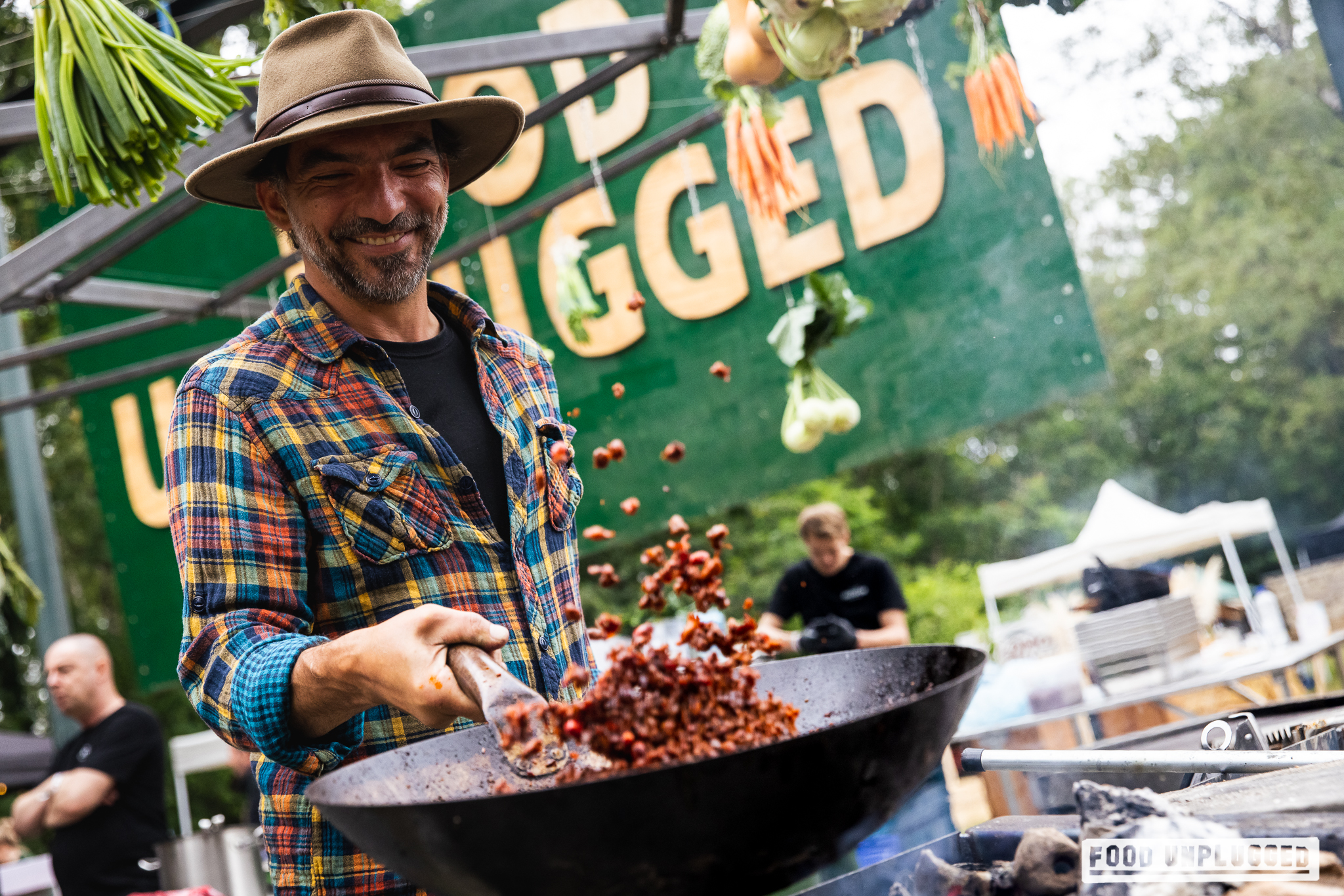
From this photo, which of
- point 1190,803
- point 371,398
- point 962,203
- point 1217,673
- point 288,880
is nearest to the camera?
point 1190,803

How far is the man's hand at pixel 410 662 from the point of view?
89cm

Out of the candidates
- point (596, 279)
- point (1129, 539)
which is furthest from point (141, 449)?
point (1129, 539)

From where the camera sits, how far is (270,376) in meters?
1.31

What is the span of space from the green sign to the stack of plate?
54.6 inches

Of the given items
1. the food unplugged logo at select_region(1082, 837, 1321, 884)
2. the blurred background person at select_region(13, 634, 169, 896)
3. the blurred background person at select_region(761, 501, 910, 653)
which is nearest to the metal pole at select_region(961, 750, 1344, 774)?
the food unplugged logo at select_region(1082, 837, 1321, 884)

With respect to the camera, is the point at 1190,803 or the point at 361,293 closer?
the point at 1190,803

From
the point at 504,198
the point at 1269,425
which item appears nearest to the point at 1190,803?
the point at 504,198

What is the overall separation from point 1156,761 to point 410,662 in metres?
0.74

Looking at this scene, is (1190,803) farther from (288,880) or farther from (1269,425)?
(1269,425)

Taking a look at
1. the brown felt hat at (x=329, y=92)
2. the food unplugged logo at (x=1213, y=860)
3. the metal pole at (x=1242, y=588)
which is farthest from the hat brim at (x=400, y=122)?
the metal pole at (x=1242, y=588)

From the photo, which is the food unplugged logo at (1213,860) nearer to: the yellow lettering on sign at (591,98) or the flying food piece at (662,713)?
the flying food piece at (662,713)

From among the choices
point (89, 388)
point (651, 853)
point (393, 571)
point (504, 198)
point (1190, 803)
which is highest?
point (504, 198)

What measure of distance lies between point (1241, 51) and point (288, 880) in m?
12.2

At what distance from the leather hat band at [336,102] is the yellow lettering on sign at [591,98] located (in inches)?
111
